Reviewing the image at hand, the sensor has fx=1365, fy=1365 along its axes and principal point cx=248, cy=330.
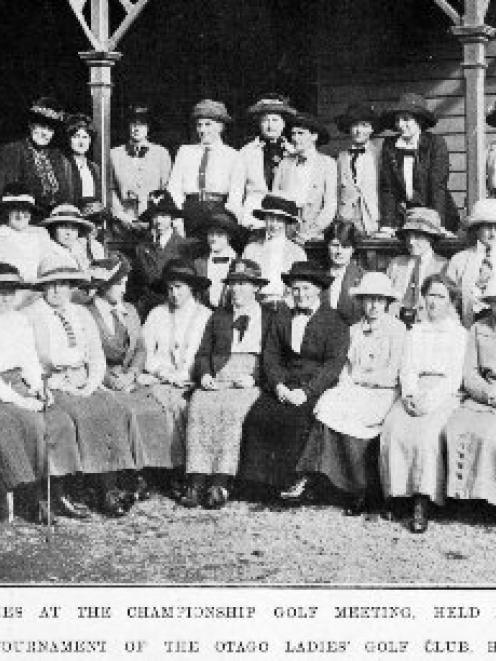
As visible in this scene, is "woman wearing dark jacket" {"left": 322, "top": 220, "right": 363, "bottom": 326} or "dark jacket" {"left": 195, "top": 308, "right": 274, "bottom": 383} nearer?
"dark jacket" {"left": 195, "top": 308, "right": 274, "bottom": 383}

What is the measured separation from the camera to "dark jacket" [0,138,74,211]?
9.83m

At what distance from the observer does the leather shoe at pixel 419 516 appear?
739 cm

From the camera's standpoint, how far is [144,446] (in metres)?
8.12

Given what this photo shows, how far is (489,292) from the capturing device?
26.1ft

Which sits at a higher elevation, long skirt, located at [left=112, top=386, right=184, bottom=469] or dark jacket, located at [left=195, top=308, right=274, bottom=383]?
dark jacket, located at [left=195, top=308, right=274, bottom=383]

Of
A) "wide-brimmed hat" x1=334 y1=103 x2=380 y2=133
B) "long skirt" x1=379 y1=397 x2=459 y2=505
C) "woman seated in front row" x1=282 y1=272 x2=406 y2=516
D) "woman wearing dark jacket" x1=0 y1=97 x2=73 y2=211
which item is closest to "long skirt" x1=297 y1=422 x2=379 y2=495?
"woman seated in front row" x1=282 y1=272 x2=406 y2=516

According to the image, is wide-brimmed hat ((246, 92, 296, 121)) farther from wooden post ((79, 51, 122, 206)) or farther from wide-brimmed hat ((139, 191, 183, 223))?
wooden post ((79, 51, 122, 206))

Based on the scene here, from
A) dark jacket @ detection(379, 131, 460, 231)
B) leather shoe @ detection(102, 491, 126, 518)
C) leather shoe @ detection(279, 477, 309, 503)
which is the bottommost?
leather shoe @ detection(102, 491, 126, 518)

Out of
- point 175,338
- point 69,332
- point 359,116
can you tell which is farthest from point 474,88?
point 69,332

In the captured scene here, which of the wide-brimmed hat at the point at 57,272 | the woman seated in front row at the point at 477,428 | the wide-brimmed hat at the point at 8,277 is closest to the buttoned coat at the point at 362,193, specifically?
the woman seated in front row at the point at 477,428

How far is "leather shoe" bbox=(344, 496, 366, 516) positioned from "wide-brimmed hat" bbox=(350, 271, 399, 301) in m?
1.18

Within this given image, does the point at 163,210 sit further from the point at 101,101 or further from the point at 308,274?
the point at 308,274

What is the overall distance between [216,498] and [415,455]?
1.23m
